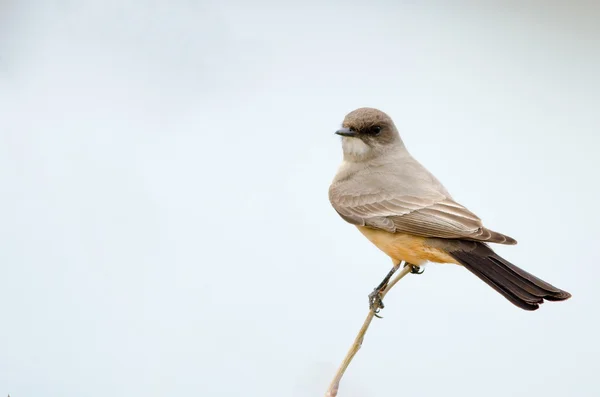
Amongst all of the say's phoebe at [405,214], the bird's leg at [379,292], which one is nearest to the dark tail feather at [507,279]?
the say's phoebe at [405,214]

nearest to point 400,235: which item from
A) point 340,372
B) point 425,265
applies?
point 425,265

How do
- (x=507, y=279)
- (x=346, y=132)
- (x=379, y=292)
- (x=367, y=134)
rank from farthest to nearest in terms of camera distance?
(x=367, y=134), (x=346, y=132), (x=379, y=292), (x=507, y=279)

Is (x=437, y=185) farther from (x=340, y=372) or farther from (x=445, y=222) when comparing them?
(x=340, y=372)

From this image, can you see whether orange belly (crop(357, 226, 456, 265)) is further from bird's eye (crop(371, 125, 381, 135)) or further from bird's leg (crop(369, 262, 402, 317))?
bird's eye (crop(371, 125, 381, 135))

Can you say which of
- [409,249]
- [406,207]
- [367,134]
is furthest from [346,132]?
[409,249]

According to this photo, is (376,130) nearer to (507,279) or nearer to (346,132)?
(346,132)

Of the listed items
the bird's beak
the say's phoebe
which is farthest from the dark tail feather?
the bird's beak
